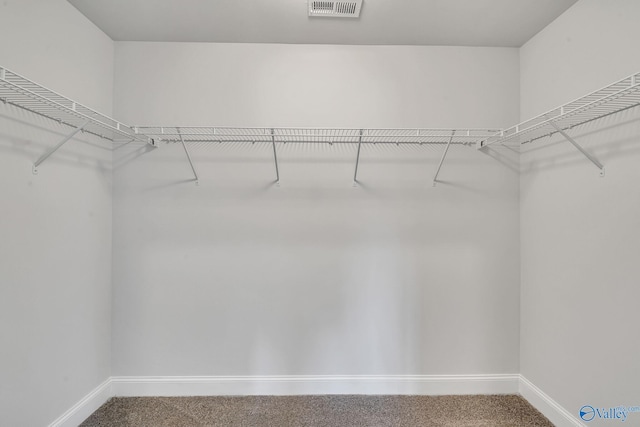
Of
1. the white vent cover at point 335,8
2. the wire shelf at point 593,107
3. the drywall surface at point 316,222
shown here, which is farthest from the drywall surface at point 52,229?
the wire shelf at point 593,107

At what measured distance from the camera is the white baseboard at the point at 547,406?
1645 millimetres

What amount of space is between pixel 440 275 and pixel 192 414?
1.90 m

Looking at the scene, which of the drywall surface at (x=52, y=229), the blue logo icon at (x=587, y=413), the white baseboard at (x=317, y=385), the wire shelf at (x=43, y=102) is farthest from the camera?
the white baseboard at (x=317, y=385)

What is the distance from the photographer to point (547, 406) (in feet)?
5.89

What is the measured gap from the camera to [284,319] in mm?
2043

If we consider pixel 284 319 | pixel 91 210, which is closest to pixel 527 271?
pixel 284 319

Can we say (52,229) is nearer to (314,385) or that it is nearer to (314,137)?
(314,137)

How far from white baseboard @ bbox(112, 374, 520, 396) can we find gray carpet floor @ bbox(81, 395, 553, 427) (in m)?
0.04

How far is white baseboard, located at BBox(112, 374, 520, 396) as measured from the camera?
2.00m

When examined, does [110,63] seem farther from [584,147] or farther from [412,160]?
[584,147]

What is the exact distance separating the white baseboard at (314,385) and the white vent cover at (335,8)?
7.82 ft

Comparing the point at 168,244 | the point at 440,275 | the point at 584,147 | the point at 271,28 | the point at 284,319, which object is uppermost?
the point at 271,28

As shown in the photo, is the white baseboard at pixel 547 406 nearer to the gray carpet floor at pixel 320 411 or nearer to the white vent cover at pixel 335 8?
the gray carpet floor at pixel 320 411
